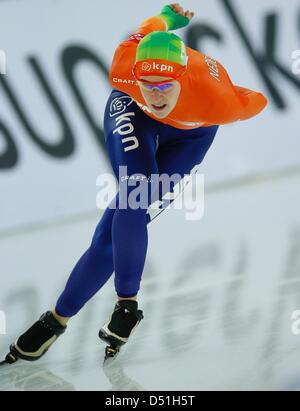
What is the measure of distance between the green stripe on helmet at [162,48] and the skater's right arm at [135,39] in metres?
0.30

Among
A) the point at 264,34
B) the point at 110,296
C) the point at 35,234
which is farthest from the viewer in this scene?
the point at 264,34

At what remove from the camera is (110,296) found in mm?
4773

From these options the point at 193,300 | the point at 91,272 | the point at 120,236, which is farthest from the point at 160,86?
the point at 193,300

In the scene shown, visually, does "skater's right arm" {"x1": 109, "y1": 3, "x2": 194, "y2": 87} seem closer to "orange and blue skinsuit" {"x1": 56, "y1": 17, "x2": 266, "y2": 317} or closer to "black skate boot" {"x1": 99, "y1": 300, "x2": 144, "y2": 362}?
"orange and blue skinsuit" {"x1": 56, "y1": 17, "x2": 266, "y2": 317}

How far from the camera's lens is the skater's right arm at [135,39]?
12.8 ft

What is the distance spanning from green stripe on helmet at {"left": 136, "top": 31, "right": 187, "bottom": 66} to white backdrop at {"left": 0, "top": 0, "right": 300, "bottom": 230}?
277 cm

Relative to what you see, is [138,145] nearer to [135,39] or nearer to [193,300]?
[135,39]

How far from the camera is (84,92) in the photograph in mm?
6516

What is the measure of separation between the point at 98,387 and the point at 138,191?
789mm

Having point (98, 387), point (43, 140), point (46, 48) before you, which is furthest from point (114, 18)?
point (98, 387)

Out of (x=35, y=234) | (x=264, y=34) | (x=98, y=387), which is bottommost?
(x=35, y=234)

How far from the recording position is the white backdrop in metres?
6.23

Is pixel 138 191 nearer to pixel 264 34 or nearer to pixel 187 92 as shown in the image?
pixel 187 92

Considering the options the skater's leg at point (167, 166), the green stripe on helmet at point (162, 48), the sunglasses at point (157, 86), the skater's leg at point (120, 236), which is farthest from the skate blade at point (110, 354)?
the green stripe on helmet at point (162, 48)
